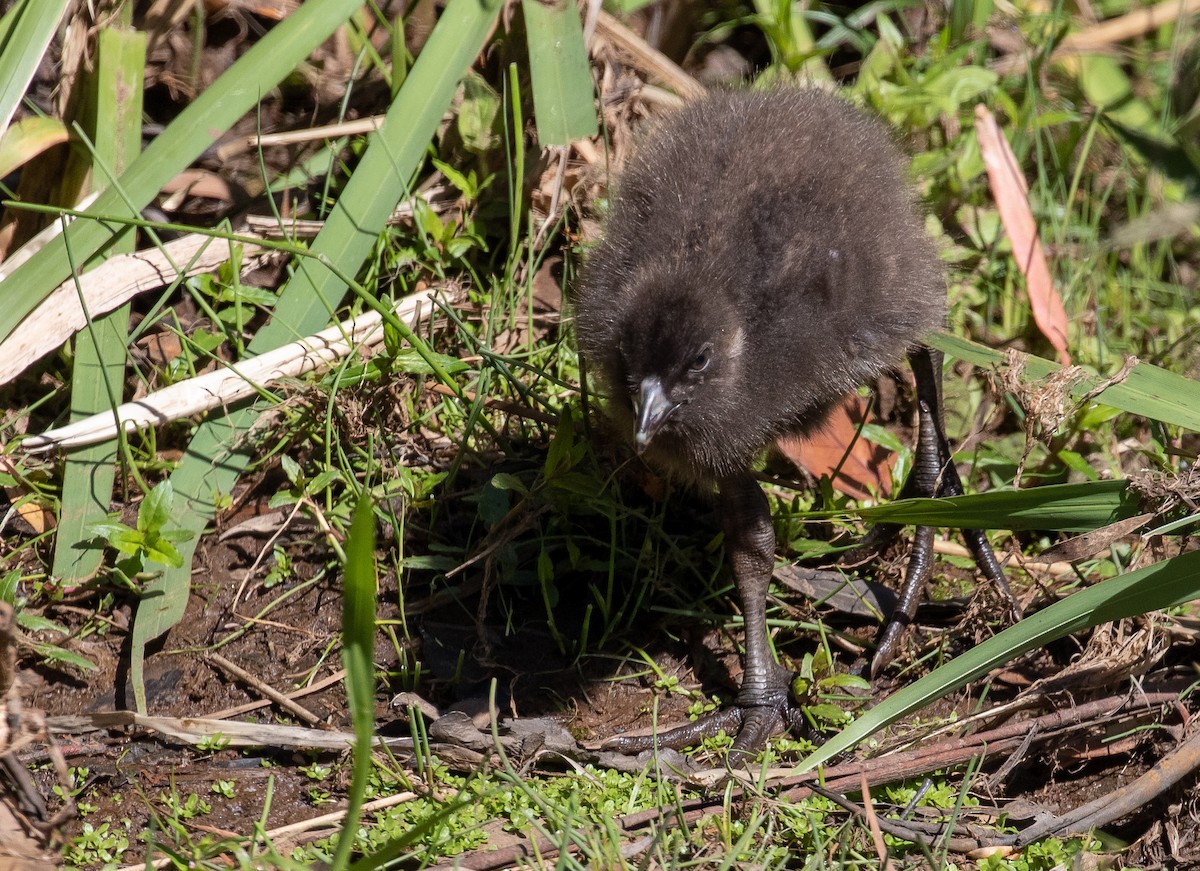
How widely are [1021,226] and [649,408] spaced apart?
2403 millimetres

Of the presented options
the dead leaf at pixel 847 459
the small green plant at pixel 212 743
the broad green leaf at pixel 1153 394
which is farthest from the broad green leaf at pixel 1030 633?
the small green plant at pixel 212 743

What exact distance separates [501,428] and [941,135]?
7.42 ft

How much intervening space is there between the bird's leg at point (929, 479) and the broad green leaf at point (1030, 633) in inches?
27.3

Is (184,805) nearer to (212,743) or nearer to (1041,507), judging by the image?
(212,743)

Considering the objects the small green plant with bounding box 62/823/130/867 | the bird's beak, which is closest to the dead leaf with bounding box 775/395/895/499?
the bird's beak

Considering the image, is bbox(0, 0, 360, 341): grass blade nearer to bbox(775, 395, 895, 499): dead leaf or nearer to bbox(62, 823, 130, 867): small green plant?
bbox(62, 823, 130, 867): small green plant

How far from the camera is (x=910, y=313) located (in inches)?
130

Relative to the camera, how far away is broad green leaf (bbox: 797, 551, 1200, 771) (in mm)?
2838

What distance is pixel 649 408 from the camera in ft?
9.73

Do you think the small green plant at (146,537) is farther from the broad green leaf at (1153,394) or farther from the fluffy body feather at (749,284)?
the broad green leaf at (1153,394)

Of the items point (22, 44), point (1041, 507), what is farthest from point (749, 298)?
point (22, 44)

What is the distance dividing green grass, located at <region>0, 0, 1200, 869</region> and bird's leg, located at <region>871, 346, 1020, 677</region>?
0.16 metres

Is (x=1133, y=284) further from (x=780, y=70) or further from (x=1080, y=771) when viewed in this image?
(x=1080, y=771)

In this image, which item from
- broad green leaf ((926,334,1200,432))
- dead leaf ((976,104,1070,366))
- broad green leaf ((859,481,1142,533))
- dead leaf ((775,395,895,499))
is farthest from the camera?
dead leaf ((976,104,1070,366))
